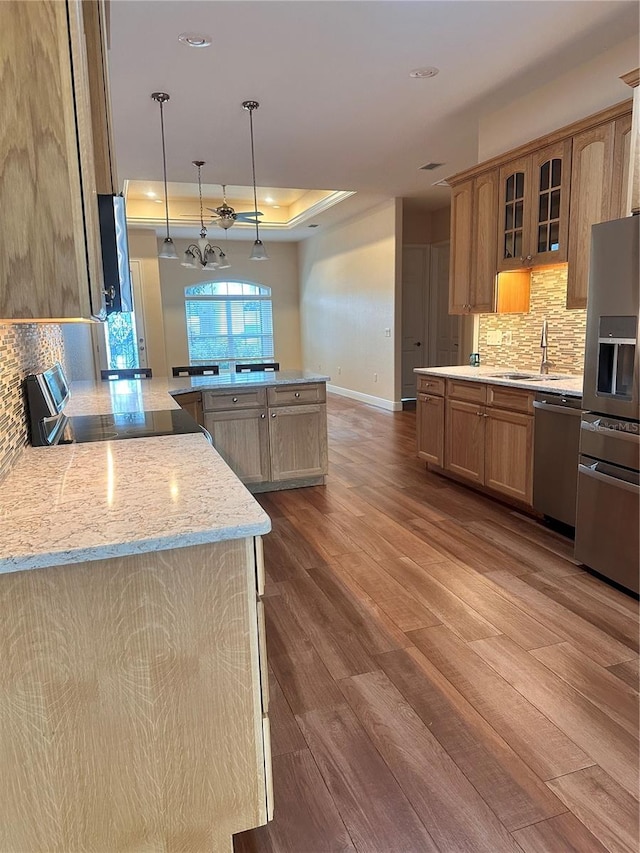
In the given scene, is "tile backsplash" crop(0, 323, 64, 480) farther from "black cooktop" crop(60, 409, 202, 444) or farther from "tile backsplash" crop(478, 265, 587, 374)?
"tile backsplash" crop(478, 265, 587, 374)

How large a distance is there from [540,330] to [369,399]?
4466mm

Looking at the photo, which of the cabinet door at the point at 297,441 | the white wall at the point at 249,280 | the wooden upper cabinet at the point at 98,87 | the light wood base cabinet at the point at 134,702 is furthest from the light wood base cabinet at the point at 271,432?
the white wall at the point at 249,280

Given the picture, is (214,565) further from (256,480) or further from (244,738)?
(256,480)

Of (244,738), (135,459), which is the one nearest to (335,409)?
(135,459)

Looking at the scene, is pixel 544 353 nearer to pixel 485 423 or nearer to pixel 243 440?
pixel 485 423

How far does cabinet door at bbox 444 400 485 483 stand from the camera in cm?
392

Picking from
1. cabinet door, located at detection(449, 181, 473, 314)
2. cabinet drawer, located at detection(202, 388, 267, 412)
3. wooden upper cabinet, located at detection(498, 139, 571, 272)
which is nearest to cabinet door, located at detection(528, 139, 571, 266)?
wooden upper cabinet, located at detection(498, 139, 571, 272)

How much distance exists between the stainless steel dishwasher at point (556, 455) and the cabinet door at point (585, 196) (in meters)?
0.69

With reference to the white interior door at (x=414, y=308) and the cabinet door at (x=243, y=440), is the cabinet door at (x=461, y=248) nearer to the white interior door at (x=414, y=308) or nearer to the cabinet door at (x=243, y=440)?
the cabinet door at (x=243, y=440)

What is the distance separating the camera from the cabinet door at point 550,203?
340 centimetres

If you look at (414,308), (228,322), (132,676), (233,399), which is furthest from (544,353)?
(228,322)

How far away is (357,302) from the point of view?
8.53 metres

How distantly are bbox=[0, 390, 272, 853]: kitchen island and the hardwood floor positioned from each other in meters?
0.31

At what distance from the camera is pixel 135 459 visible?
1.80 m
